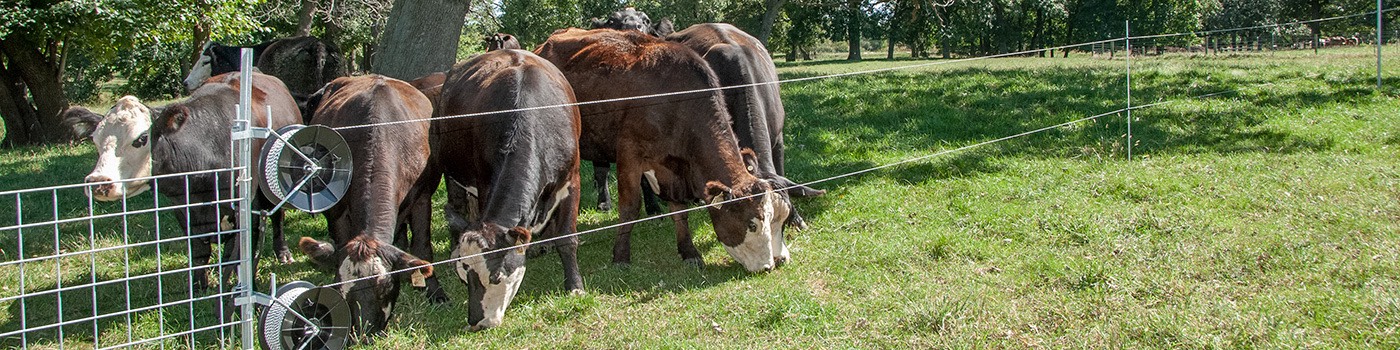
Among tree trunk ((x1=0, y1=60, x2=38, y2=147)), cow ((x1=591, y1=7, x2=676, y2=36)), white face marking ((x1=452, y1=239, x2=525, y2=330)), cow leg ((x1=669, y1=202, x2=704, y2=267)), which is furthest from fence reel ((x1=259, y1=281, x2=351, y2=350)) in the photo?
tree trunk ((x1=0, y1=60, x2=38, y2=147))

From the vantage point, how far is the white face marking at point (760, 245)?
6.64 m

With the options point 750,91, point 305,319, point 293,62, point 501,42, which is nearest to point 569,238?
point 750,91

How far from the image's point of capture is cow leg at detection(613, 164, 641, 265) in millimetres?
7387

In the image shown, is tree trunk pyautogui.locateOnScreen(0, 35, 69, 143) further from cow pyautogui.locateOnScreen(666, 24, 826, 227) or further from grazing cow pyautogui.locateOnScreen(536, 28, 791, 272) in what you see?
grazing cow pyautogui.locateOnScreen(536, 28, 791, 272)

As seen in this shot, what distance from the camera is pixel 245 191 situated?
168 inches

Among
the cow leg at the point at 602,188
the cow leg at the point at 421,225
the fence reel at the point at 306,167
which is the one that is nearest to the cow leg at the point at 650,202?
the cow leg at the point at 602,188

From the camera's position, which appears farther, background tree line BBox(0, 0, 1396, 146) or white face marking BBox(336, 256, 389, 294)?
background tree line BBox(0, 0, 1396, 146)

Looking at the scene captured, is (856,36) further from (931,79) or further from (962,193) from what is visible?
(962,193)

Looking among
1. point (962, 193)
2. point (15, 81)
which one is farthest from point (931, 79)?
point (15, 81)

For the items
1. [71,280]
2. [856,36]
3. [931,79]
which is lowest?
[71,280]

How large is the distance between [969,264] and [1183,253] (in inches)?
53.7

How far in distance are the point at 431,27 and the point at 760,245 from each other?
5115 mm

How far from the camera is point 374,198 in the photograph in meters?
5.64

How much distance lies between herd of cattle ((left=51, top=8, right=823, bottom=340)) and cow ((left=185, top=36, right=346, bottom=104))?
8.09ft
